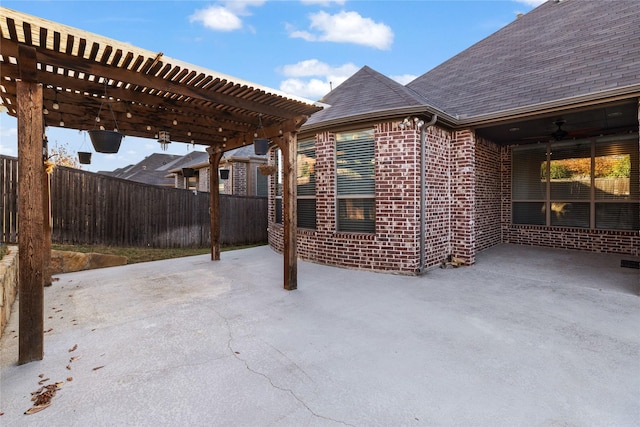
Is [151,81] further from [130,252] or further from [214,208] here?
[130,252]

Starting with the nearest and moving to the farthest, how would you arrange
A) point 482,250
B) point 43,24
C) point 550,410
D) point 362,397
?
point 550,410 < point 362,397 < point 43,24 < point 482,250

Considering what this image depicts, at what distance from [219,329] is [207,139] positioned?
4392mm

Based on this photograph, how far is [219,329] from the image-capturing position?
323 cm

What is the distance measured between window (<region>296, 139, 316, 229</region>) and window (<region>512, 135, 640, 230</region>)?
5.52m

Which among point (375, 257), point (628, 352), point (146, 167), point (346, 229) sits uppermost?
point (146, 167)

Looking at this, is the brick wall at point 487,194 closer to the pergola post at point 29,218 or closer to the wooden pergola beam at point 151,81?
the wooden pergola beam at point 151,81

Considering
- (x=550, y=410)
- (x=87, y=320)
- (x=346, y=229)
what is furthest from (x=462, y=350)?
(x=87, y=320)

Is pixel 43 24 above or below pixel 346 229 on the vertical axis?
above

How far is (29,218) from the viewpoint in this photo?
103 inches

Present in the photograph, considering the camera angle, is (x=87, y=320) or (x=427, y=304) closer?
(x=87, y=320)

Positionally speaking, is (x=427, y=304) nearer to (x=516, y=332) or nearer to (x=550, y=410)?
(x=516, y=332)

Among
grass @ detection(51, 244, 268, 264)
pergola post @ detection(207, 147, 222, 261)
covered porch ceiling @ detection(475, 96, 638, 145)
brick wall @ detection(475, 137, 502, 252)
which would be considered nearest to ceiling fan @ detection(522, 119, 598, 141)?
covered porch ceiling @ detection(475, 96, 638, 145)

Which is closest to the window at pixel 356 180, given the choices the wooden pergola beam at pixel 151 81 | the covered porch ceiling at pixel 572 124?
the wooden pergola beam at pixel 151 81

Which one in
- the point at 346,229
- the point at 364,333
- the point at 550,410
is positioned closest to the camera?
the point at 550,410
